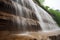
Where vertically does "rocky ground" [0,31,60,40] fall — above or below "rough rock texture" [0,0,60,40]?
below

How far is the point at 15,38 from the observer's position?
382 cm

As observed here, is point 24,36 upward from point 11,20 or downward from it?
downward

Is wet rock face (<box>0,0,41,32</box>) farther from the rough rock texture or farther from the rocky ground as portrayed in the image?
the rocky ground

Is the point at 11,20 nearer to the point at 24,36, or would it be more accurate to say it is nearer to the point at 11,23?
the point at 11,23

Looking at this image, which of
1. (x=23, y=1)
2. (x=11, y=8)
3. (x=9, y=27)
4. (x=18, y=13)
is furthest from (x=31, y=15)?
(x=9, y=27)

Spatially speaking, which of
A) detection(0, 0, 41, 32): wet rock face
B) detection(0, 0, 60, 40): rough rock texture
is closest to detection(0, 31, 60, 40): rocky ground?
detection(0, 0, 60, 40): rough rock texture

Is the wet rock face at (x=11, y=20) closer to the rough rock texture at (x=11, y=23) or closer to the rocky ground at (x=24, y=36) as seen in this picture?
the rough rock texture at (x=11, y=23)

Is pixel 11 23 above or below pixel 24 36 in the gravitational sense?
above

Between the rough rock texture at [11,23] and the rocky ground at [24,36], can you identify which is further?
the rough rock texture at [11,23]

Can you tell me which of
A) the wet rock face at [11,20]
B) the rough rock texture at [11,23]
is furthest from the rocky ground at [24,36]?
the wet rock face at [11,20]

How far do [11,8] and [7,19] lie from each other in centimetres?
74

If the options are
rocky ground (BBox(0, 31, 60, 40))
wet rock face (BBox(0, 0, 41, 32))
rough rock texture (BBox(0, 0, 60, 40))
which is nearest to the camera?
rocky ground (BBox(0, 31, 60, 40))

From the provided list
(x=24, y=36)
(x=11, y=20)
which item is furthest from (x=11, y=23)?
A: (x=24, y=36)

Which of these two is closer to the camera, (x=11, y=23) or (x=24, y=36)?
(x=24, y=36)
